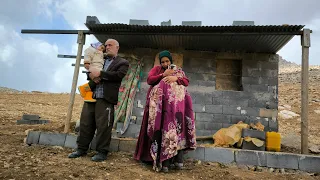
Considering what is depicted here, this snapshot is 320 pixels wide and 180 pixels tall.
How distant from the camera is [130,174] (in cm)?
318

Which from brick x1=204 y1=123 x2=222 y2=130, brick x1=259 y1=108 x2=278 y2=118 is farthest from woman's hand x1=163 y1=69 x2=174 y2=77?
brick x1=259 y1=108 x2=278 y2=118

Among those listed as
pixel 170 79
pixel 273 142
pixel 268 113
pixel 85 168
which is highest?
pixel 170 79

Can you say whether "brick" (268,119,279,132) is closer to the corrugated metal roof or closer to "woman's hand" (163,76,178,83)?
the corrugated metal roof

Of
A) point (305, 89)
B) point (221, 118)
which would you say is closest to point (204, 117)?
point (221, 118)

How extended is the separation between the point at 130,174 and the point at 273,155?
8.02 feet

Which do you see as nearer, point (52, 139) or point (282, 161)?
point (282, 161)

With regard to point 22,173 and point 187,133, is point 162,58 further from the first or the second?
point 22,173

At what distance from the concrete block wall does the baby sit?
2.82 meters

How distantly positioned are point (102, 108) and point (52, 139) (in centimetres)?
150

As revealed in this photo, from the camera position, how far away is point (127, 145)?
4.39m

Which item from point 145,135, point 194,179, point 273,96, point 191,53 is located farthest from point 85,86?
point 273,96

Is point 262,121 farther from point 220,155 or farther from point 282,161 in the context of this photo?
point 220,155

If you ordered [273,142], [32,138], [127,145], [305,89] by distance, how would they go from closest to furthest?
[127,145] → [32,138] → [305,89] → [273,142]

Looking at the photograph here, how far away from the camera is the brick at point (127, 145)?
4371 millimetres
